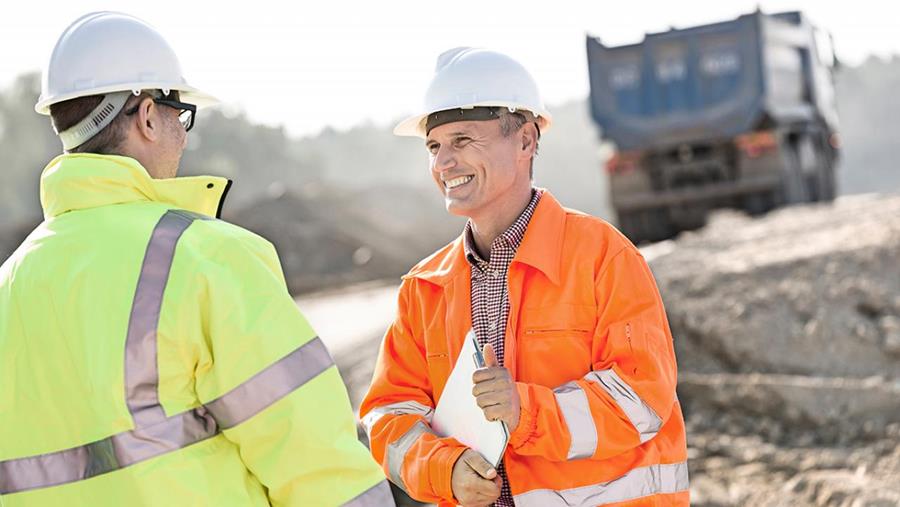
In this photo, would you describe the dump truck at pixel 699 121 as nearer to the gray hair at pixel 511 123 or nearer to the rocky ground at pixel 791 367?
the rocky ground at pixel 791 367

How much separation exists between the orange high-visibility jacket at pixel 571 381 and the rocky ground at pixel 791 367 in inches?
110

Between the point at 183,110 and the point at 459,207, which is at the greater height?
the point at 183,110

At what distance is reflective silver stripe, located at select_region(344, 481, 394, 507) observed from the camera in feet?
6.40

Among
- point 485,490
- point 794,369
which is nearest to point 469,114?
point 485,490

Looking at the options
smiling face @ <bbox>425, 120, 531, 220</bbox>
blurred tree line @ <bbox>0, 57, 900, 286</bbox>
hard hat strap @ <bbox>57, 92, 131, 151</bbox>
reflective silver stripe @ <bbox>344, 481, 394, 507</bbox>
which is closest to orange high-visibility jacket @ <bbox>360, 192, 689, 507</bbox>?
smiling face @ <bbox>425, 120, 531, 220</bbox>

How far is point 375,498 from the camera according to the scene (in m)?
1.97

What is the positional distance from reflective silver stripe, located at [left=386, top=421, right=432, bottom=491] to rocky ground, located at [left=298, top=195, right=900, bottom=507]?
116 inches

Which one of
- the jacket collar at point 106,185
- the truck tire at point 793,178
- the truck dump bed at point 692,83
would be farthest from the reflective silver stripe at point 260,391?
the truck tire at point 793,178

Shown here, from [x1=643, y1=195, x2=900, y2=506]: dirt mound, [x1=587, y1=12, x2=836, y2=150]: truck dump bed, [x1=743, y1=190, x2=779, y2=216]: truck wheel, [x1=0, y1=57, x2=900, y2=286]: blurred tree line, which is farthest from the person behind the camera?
[x1=0, y1=57, x2=900, y2=286]: blurred tree line

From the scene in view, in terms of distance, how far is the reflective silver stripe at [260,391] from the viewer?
6.33 ft

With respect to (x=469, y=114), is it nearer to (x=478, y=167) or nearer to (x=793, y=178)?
(x=478, y=167)

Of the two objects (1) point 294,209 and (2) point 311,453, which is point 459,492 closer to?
(2) point 311,453

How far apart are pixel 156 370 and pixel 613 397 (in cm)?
103

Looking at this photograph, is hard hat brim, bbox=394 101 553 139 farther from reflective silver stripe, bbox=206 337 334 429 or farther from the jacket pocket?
reflective silver stripe, bbox=206 337 334 429
